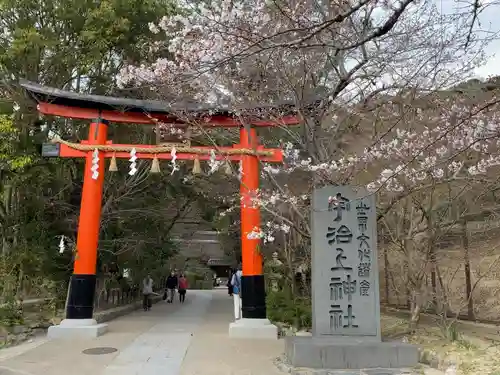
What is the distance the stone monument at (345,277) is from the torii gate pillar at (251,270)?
293cm

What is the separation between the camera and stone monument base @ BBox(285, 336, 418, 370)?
683 cm

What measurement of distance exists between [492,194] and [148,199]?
11117mm

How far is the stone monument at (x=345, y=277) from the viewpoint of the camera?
7.20 meters

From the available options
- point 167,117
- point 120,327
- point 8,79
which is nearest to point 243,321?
point 120,327

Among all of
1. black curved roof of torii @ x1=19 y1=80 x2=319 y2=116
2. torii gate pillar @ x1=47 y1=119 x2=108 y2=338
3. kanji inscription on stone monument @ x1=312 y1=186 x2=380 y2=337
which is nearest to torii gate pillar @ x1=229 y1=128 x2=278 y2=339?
black curved roof of torii @ x1=19 y1=80 x2=319 y2=116

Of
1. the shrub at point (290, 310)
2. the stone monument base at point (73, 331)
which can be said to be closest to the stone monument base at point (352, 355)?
Result: the shrub at point (290, 310)

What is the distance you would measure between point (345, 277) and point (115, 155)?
21.4 feet

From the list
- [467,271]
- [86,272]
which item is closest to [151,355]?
[86,272]

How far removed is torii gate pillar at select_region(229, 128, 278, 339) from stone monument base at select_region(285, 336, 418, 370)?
3568mm

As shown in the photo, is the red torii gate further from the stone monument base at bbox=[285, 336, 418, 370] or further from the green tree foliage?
the stone monument base at bbox=[285, 336, 418, 370]

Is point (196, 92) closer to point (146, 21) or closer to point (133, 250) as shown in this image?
point (146, 21)

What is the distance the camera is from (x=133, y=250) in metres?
16.0

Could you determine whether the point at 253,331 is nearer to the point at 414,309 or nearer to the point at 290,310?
the point at 290,310

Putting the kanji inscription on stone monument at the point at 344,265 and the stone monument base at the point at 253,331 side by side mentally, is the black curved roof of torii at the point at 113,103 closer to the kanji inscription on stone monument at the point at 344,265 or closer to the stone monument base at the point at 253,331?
the kanji inscription on stone monument at the point at 344,265
